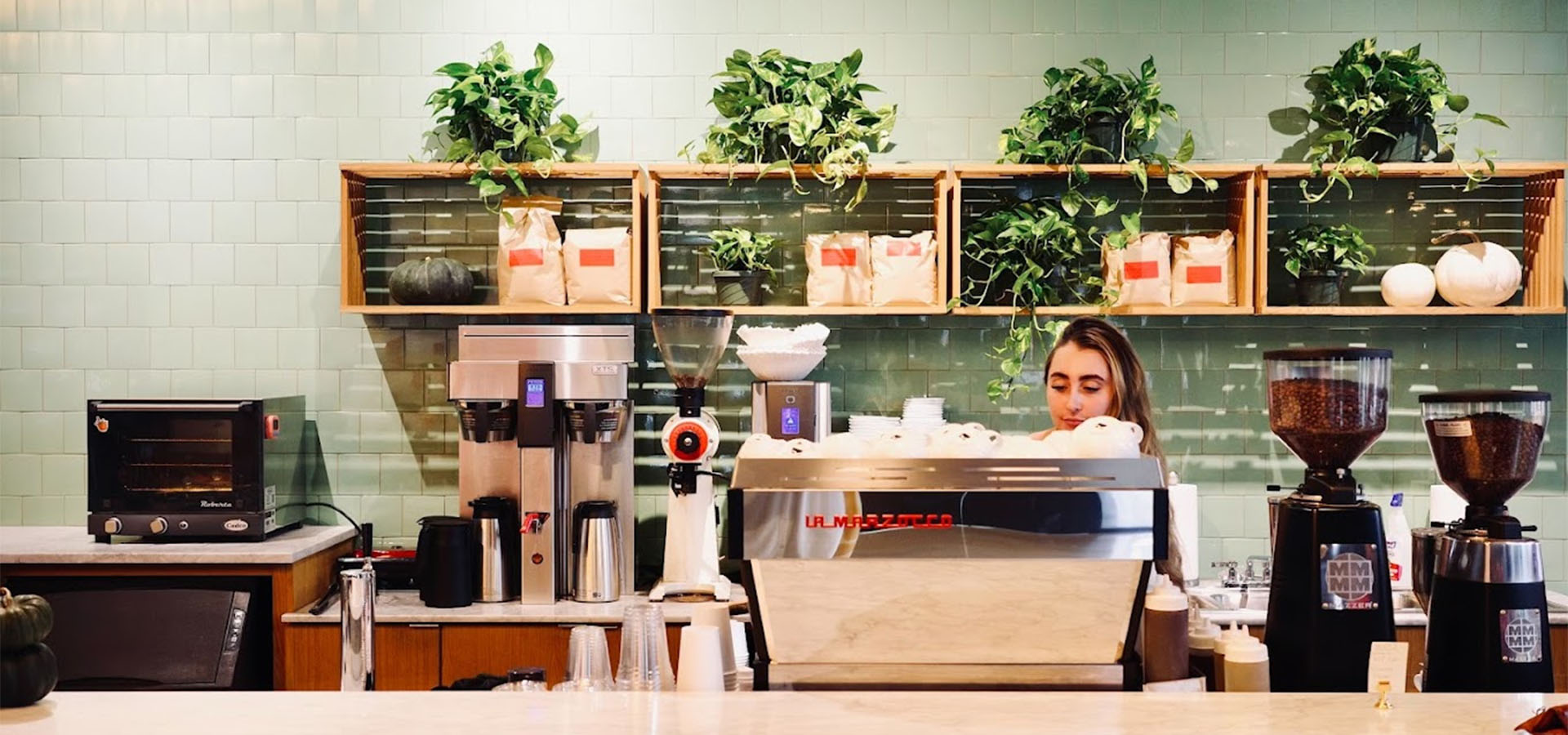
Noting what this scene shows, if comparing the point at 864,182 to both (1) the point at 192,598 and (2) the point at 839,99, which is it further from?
(1) the point at 192,598

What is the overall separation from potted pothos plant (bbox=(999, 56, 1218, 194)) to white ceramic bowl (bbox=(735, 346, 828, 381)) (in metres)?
0.96

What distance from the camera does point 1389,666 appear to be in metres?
2.02

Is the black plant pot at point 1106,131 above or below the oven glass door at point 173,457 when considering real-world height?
above

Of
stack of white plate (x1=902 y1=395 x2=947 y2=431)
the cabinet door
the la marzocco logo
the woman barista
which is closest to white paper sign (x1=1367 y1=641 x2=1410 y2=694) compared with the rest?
the la marzocco logo

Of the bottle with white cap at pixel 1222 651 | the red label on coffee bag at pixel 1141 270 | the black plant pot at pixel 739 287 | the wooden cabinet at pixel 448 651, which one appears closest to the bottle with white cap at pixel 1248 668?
the bottle with white cap at pixel 1222 651

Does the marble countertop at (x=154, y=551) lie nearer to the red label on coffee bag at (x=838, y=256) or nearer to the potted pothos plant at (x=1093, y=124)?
the red label on coffee bag at (x=838, y=256)

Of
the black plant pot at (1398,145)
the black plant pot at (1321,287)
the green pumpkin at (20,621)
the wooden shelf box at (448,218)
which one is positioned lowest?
the green pumpkin at (20,621)

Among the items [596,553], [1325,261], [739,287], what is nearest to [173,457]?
[596,553]

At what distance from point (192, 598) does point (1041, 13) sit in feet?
11.2

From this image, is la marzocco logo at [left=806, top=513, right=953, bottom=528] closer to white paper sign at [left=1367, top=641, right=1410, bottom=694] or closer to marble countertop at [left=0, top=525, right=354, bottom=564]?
white paper sign at [left=1367, top=641, right=1410, bottom=694]

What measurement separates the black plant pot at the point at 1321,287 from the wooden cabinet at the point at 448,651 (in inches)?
93.2

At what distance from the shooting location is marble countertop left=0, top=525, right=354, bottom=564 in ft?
13.1

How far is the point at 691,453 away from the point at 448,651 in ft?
3.13

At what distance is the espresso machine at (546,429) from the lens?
13.6 ft
